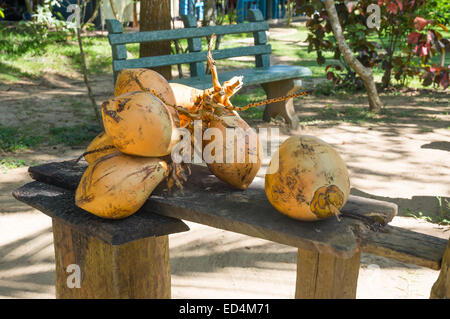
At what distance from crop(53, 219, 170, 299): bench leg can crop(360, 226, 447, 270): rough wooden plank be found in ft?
2.57

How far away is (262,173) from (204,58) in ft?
5.52

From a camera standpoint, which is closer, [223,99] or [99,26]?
[223,99]

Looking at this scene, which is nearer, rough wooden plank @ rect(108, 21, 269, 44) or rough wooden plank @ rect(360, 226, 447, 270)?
rough wooden plank @ rect(360, 226, 447, 270)

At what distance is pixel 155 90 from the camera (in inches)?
56.7

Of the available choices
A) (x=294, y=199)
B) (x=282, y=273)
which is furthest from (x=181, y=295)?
(x=294, y=199)

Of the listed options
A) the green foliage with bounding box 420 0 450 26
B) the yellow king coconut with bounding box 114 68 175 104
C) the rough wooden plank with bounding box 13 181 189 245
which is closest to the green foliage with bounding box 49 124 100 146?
the rough wooden plank with bounding box 13 181 189 245

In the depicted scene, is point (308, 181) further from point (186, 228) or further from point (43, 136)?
point (43, 136)

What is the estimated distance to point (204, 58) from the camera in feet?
16.4

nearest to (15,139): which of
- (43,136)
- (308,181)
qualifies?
(43,136)

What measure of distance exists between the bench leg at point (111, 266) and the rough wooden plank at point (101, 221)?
193 mm

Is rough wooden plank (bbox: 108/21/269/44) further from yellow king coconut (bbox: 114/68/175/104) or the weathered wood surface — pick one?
the weathered wood surface

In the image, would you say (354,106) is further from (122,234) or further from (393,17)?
(122,234)

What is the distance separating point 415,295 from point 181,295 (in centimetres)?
112

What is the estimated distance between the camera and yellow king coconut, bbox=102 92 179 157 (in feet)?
4.21
